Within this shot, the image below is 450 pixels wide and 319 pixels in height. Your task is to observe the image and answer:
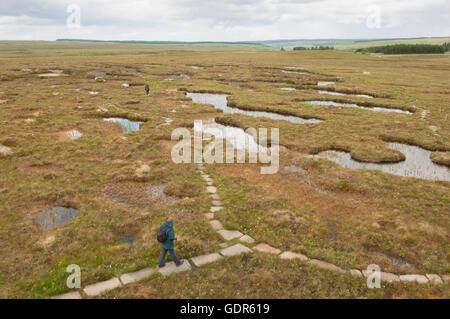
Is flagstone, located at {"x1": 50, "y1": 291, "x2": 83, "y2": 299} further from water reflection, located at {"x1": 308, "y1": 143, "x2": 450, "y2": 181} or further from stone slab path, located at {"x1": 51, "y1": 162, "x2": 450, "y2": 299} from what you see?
water reflection, located at {"x1": 308, "y1": 143, "x2": 450, "y2": 181}

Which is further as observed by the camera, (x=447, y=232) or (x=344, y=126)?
(x=344, y=126)

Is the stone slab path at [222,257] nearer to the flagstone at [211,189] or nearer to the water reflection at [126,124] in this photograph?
the flagstone at [211,189]

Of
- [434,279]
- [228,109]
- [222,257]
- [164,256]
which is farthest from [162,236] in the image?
[228,109]

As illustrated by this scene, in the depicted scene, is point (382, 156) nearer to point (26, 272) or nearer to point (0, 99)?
point (26, 272)

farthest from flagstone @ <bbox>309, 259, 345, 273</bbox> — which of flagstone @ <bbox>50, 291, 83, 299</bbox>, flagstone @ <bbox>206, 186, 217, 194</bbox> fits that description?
flagstone @ <bbox>50, 291, 83, 299</bbox>

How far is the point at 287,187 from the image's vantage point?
16359 mm

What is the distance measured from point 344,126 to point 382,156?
8.40 meters

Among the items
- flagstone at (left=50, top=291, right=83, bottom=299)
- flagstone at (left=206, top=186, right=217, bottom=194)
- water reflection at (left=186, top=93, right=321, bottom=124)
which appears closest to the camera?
flagstone at (left=50, top=291, right=83, bottom=299)

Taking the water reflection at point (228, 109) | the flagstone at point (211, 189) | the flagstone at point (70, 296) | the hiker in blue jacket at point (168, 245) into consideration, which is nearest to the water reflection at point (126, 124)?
the water reflection at point (228, 109)

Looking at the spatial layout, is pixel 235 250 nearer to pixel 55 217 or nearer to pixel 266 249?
pixel 266 249

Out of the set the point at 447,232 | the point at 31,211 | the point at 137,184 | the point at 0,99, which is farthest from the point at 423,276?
the point at 0,99
